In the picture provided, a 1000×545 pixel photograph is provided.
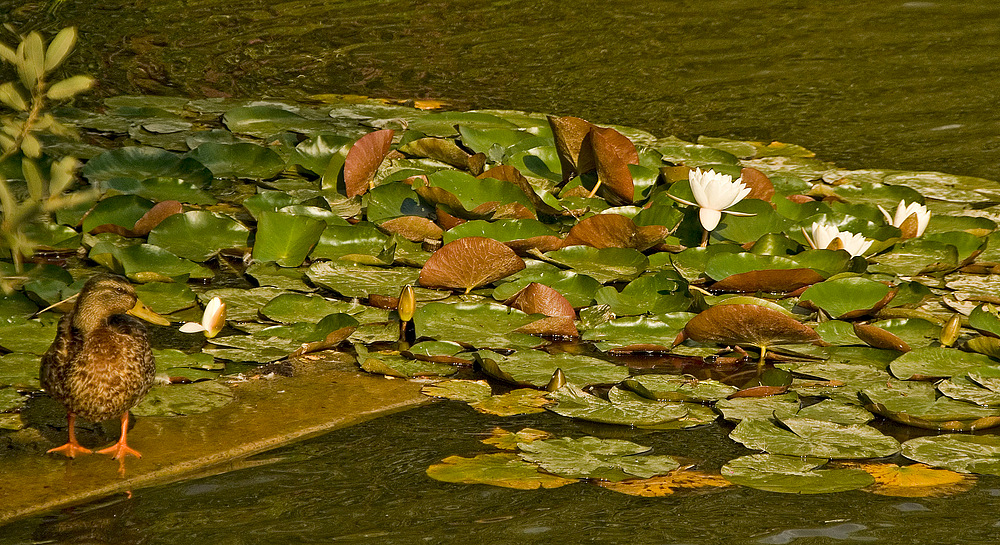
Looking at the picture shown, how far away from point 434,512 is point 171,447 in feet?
2.87

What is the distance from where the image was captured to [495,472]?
2.80 meters

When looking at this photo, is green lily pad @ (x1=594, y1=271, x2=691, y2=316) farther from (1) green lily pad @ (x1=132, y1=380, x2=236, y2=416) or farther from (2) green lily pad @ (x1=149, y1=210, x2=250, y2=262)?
(2) green lily pad @ (x1=149, y1=210, x2=250, y2=262)

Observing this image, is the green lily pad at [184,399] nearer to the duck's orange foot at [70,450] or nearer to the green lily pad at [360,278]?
the duck's orange foot at [70,450]

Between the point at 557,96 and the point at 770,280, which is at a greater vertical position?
→ the point at 557,96

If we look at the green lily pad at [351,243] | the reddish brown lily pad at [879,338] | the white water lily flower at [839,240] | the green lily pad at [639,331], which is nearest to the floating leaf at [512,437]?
the green lily pad at [639,331]

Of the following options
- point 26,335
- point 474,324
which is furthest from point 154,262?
point 474,324

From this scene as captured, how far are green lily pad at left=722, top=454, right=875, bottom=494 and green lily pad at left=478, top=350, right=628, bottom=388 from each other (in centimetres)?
65

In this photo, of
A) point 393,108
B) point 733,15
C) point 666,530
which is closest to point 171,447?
point 666,530

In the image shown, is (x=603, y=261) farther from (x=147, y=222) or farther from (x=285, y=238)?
(x=147, y=222)

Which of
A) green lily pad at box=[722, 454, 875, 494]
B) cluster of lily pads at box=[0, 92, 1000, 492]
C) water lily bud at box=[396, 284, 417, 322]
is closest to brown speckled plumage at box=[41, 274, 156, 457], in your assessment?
cluster of lily pads at box=[0, 92, 1000, 492]

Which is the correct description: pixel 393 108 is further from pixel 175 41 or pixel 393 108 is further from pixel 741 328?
pixel 741 328

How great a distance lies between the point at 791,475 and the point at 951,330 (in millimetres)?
1090

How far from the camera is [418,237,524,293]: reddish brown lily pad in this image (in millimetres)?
3943

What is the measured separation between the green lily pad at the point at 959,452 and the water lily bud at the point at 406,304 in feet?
5.53
